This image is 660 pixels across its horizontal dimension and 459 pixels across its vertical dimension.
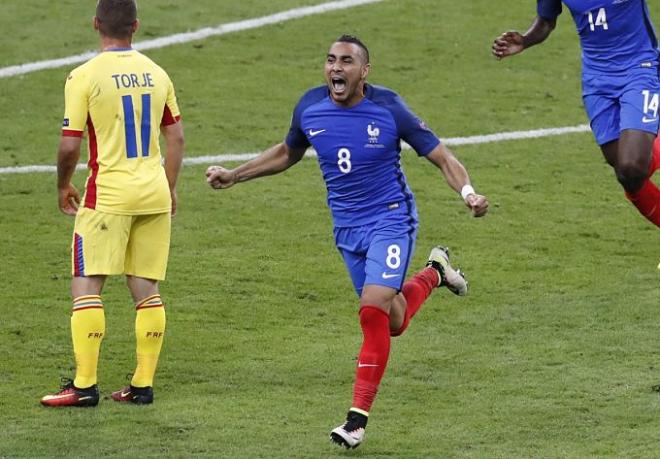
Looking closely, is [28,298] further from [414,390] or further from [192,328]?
[414,390]

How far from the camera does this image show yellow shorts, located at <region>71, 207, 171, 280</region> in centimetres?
940

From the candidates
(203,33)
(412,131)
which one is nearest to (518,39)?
(412,131)

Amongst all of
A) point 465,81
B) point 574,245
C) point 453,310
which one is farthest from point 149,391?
point 465,81

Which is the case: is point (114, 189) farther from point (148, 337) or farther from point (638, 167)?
point (638, 167)

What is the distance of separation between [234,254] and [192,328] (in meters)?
1.92

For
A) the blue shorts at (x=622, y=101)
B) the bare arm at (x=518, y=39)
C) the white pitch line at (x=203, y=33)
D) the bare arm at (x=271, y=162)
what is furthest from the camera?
the white pitch line at (x=203, y=33)

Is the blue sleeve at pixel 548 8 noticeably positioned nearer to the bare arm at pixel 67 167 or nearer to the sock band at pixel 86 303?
the bare arm at pixel 67 167

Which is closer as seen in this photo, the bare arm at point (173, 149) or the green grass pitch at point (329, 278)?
the green grass pitch at point (329, 278)

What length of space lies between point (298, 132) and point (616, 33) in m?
2.95

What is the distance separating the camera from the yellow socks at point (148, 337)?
375 inches

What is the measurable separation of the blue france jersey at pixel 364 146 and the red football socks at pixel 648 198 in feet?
8.21

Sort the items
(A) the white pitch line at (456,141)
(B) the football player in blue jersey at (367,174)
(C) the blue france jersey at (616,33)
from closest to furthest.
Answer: (B) the football player in blue jersey at (367,174) → (C) the blue france jersey at (616,33) → (A) the white pitch line at (456,141)

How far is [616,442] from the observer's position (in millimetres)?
8656

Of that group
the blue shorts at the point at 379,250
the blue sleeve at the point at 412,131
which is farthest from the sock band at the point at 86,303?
the blue sleeve at the point at 412,131
